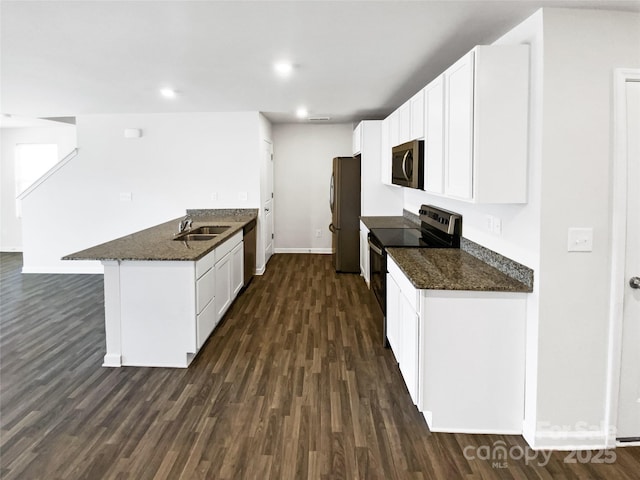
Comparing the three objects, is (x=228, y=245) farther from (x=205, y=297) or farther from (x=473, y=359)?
(x=473, y=359)

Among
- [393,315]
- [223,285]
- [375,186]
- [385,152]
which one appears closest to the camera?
[393,315]

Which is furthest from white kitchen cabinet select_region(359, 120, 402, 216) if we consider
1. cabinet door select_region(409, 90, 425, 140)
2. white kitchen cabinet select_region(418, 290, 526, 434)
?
white kitchen cabinet select_region(418, 290, 526, 434)

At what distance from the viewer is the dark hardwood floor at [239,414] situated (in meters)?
2.19

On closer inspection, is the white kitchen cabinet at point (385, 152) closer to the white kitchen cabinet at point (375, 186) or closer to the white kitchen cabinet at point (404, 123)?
the white kitchen cabinet at point (375, 186)

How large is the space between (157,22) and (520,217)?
2292mm

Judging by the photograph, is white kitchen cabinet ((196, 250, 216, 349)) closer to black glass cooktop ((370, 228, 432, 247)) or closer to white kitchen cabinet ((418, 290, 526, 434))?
black glass cooktop ((370, 228, 432, 247))

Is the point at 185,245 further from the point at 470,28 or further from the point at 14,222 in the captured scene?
the point at 14,222

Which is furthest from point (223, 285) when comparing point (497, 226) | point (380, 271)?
point (497, 226)

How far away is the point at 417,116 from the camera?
3600mm

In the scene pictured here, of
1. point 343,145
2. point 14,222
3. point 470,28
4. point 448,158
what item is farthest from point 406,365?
point 14,222

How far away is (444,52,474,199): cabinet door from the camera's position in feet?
7.84

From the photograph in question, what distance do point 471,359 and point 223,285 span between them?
102 inches

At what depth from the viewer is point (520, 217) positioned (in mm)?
2455

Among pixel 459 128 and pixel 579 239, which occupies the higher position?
pixel 459 128
